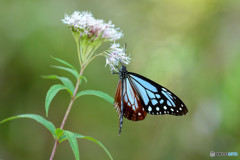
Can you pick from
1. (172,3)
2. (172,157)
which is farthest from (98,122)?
(172,3)

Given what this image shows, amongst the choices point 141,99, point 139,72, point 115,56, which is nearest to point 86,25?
point 115,56

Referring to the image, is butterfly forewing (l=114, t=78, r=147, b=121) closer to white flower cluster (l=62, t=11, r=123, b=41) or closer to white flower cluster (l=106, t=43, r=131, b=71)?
white flower cluster (l=106, t=43, r=131, b=71)

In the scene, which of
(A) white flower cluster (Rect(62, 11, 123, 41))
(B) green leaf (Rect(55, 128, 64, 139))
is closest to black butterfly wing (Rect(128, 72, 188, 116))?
(A) white flower cluster (Rect(62, 11, 123, 41))

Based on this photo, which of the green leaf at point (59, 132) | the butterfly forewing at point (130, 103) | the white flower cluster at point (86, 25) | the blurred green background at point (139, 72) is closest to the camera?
the green leaf at point (59, 132)

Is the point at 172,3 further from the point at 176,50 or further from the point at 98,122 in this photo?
the point at 98,122

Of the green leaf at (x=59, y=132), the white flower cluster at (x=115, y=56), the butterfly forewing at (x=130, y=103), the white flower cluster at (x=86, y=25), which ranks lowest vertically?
the green leaf at (x=59, y=132)

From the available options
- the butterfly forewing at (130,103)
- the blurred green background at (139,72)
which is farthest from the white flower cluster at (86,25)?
the blurred green background at (139,72)

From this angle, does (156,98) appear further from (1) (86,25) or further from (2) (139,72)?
(2) (139,72)

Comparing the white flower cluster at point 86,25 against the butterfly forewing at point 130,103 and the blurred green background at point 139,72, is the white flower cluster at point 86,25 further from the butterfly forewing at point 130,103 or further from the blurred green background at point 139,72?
the blurred green background at point 139,72
